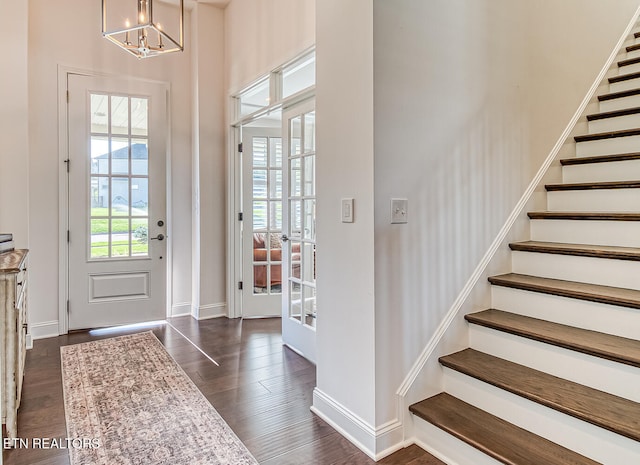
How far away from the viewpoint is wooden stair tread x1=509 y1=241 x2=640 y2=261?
2047mm

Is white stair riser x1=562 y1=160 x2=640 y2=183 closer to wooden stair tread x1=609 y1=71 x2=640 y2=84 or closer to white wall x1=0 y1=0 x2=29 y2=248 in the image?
wooden stair tread x1=609 y1=71 x2=640 y2=84

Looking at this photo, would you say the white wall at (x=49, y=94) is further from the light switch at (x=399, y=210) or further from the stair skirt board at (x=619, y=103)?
the stair skirt board at (x=619, y=103)

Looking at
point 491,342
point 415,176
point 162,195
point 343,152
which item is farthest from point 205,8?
point 491,342

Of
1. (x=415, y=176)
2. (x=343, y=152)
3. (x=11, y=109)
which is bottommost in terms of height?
(x=415, y=176)

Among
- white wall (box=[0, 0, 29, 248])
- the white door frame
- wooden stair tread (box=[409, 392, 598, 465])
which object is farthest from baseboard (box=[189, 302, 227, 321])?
wooden stair tread (box=[409, 392, 598, 465])

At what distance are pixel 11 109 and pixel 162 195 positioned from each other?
57.9 inches

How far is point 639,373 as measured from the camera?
162cm

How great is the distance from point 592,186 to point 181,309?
4.11 meters

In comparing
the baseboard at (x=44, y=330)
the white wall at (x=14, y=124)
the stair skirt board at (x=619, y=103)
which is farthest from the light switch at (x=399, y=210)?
the baseboard at (x=44, y=330)

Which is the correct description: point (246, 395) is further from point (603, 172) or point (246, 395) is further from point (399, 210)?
point (603, 172)

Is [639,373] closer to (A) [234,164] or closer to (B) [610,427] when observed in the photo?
(B) [610,427]

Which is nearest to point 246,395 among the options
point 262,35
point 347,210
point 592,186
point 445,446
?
point 445,446

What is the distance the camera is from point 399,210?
194cm

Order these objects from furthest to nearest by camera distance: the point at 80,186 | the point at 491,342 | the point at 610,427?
the point at 80,186
the point at 491,342
the point at 610,427
